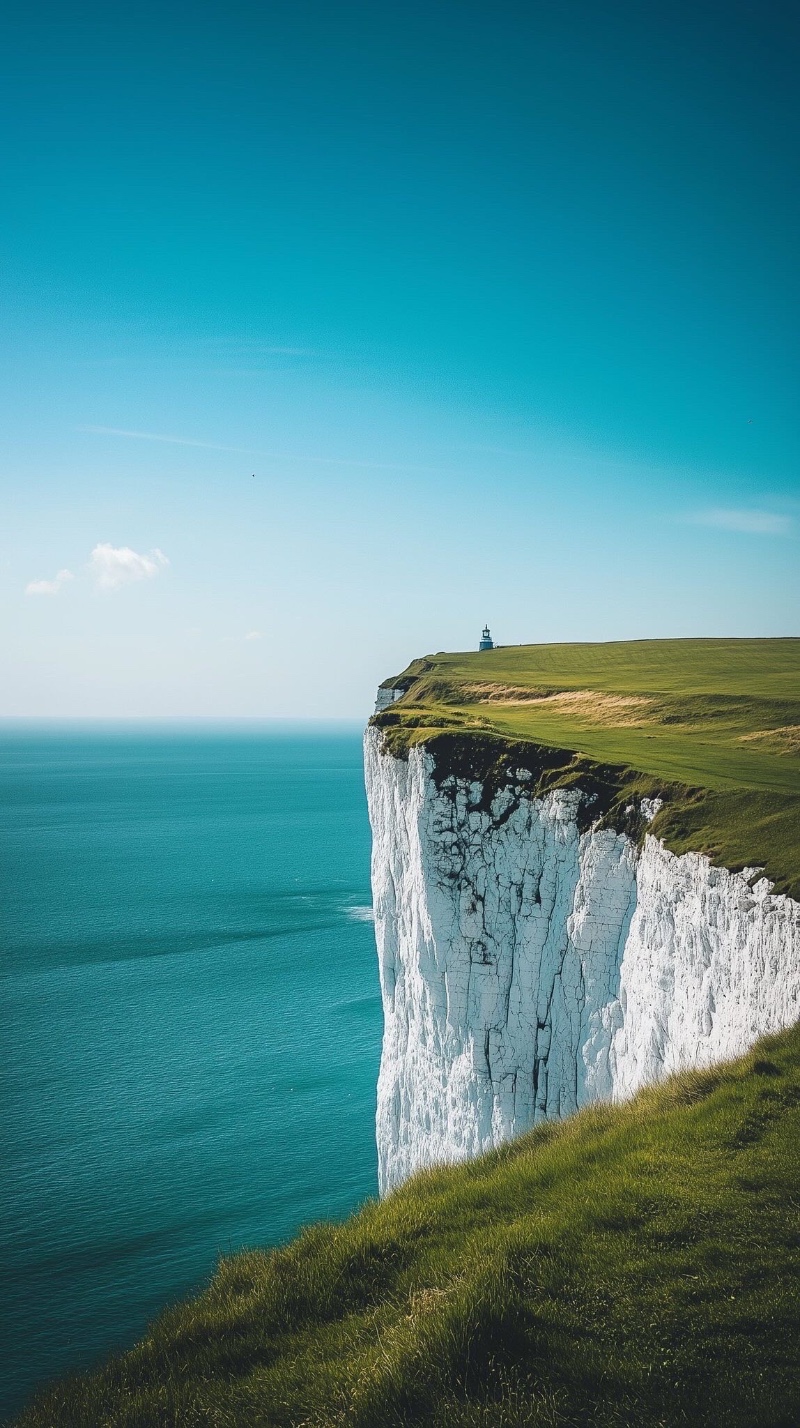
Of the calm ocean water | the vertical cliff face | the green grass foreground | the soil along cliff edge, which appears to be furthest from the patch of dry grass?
the calm ocean water

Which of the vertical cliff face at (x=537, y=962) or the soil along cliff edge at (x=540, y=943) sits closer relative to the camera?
the vertical cliff face at (x=537, y=962)

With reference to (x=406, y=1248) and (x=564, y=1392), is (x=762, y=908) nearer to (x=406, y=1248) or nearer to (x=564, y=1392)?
(x=406, y=1248)

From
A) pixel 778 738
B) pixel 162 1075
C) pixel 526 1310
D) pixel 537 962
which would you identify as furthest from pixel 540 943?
pixel 162 1075

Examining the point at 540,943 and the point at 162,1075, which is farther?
the point at 162,1075

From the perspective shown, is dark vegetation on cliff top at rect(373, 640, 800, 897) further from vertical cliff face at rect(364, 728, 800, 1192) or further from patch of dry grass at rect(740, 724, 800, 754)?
vertical cliff face at rect(364, 728, 800, 1192)

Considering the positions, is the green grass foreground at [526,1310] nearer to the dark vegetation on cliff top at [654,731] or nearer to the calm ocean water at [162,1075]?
the calm ocean water at [162,1075]

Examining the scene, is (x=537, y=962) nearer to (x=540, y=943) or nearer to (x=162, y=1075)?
(x=540, y=943)

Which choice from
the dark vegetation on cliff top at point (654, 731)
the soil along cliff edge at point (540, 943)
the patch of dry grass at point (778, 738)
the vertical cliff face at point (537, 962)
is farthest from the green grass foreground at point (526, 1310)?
the patch of dry grass at point (778, 738)
